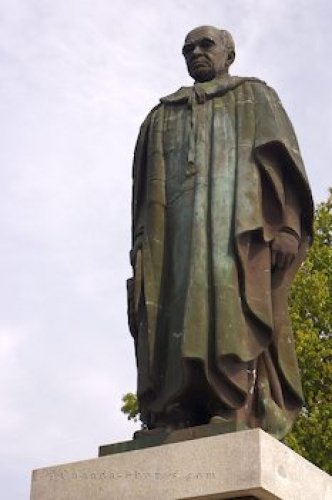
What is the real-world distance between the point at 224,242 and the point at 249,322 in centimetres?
57

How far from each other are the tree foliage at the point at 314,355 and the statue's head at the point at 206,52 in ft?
31.5

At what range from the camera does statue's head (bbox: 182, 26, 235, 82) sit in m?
8.32

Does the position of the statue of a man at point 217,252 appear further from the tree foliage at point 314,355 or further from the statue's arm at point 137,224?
the tree foliage at point 314,355

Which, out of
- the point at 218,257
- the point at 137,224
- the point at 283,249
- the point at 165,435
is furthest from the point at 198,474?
the point at 137,224

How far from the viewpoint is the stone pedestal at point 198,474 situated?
625cm

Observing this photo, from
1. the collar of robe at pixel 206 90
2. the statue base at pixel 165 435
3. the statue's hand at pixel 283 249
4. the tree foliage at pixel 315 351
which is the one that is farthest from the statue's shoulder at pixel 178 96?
the tree foliage at pixel 315 351

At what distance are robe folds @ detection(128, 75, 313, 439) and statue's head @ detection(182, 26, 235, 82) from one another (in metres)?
0.13

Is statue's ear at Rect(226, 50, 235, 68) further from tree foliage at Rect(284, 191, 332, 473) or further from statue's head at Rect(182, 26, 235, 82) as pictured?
tree foliage at Rect(284, 191, 332, 473)

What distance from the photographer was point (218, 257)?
7.36 meters

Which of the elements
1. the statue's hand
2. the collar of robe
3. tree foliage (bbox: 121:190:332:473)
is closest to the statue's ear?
the collar of robe

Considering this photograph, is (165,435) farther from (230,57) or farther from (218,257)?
(230,57)

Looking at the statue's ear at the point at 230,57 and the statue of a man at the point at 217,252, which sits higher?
the statue's ear at the point at 230,57

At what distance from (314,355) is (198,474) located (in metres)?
12.5

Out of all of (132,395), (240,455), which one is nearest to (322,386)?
(132,395)
